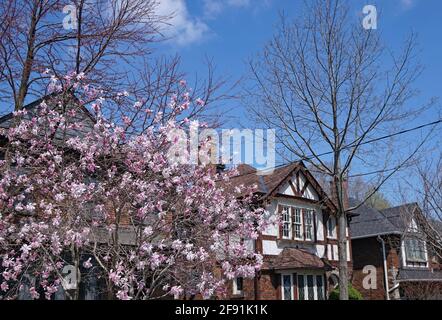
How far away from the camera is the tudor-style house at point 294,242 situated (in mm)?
20000

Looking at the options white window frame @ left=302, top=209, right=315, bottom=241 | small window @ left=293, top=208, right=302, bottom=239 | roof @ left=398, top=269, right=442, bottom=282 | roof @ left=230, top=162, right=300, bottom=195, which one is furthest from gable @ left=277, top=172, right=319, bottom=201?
roof @ left=398, top=269, right=442, bottom=282

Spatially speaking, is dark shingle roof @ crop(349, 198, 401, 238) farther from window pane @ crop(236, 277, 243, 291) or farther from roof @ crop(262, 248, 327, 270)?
window pane @ crop(236, 277, 243, 291)

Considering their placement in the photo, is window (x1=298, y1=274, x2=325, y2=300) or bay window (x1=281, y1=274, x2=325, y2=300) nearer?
bay window (x1=281, y1=274, x2=325, y2=300)

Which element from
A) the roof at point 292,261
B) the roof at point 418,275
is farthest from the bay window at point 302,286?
the roof at point 418,275

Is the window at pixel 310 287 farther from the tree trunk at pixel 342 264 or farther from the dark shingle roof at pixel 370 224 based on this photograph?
the tree trunk at pixel 342 264

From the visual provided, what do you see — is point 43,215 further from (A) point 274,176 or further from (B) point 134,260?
(A) point 274,176

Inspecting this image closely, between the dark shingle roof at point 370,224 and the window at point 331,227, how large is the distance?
2.14 metres

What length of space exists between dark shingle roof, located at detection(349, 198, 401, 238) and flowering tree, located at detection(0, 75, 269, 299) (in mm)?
19021

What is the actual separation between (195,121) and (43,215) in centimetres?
309

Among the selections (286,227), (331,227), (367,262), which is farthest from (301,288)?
(367,262)

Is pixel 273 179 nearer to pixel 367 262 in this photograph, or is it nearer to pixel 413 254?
pixel 367 262

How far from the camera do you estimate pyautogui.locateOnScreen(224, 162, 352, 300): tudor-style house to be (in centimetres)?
2000

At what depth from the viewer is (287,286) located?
2062 centimetres
